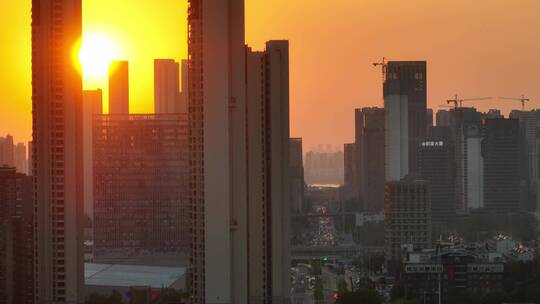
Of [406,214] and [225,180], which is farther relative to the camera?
[406,214]

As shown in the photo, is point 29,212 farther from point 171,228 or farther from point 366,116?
point 366,116

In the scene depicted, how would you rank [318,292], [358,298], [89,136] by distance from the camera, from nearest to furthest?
[358,298]
[318,292]
[89,136]

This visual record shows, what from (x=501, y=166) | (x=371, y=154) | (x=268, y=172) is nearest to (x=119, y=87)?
(x=268, y=172)

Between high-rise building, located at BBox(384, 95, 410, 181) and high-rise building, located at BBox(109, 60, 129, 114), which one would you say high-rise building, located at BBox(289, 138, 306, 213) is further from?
high-rise building, located at BBox(109, 60, 129, 114)

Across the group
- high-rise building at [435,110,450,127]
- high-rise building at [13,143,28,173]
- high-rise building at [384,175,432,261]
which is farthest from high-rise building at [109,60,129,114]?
high-rise building at [435,110,450,127]

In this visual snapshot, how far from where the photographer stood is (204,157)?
542 cm

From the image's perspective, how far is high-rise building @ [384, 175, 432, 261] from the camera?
13.7 m

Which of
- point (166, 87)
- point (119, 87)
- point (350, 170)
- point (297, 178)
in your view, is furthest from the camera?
point (350, 170)

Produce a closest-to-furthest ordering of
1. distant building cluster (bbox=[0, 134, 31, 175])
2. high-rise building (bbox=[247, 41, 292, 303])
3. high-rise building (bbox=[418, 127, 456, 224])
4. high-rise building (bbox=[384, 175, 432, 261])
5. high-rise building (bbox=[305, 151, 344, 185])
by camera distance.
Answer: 1. high-rise building (bbox=[247, 41, 292, 303])
2. distant building cluster (bbox=[0, 134, 31, 175])
3. high-rise building (bbox=[384, 175, 432, 261])
4. high-rise building (bbox=[305, 151, 344, 185])
5. high-rise building (bbox=[418, 127, 456, 224])

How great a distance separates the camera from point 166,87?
9.92 metres

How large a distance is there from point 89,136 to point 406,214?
→ 4.78 meters

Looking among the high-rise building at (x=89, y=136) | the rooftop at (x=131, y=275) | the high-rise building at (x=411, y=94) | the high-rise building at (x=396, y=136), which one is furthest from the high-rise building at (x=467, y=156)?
the rooftop at (x=131, y=275)

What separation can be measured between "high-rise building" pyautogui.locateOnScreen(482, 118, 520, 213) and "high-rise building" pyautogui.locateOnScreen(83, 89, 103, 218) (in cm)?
726

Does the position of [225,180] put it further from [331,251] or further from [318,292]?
[331,251]
